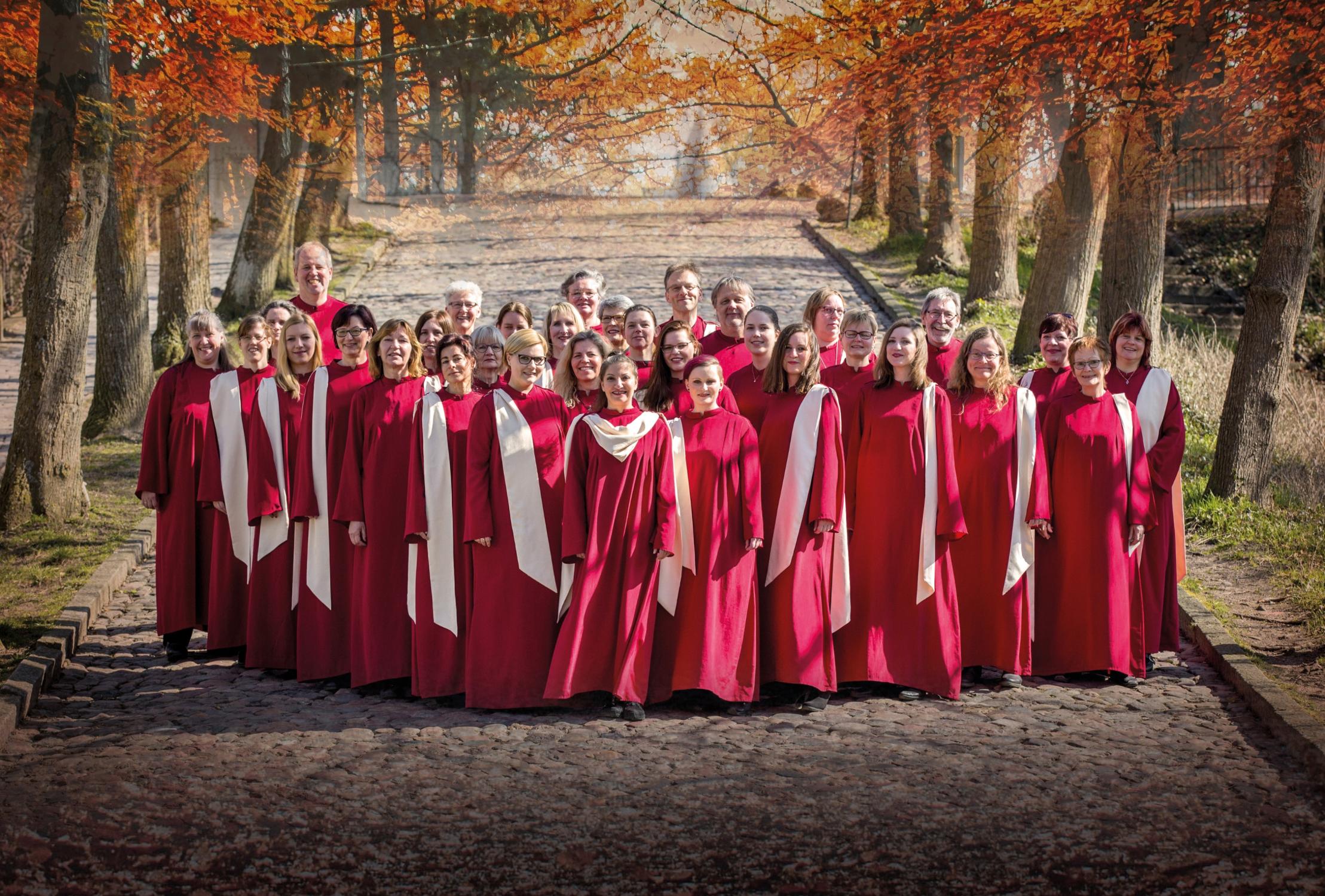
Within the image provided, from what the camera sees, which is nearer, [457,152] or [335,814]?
[335,814]

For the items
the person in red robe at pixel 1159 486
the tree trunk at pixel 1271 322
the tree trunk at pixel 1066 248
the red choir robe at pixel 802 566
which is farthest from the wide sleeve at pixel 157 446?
the tree trunk at pixel 1066 248

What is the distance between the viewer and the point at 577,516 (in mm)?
6066

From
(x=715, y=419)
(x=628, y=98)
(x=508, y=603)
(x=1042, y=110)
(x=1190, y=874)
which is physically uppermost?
(x=628, y=98)

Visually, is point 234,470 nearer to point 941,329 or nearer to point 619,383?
point 619,383

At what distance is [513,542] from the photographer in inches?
244

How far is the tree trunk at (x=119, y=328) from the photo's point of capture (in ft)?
41.1

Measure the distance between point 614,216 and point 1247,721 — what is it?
19623 mm

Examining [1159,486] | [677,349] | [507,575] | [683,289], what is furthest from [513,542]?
[1159,486]

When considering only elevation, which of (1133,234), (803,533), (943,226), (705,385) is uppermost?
(943,226)

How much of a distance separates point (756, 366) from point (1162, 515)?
2.37 metres

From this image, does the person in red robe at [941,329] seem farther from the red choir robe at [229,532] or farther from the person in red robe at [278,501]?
the red choir robe at [229,532]

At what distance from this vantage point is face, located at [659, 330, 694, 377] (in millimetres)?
6336

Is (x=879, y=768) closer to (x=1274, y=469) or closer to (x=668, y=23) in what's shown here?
(x=1274, y=469)

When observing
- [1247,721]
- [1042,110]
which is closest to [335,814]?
[1247,721]
